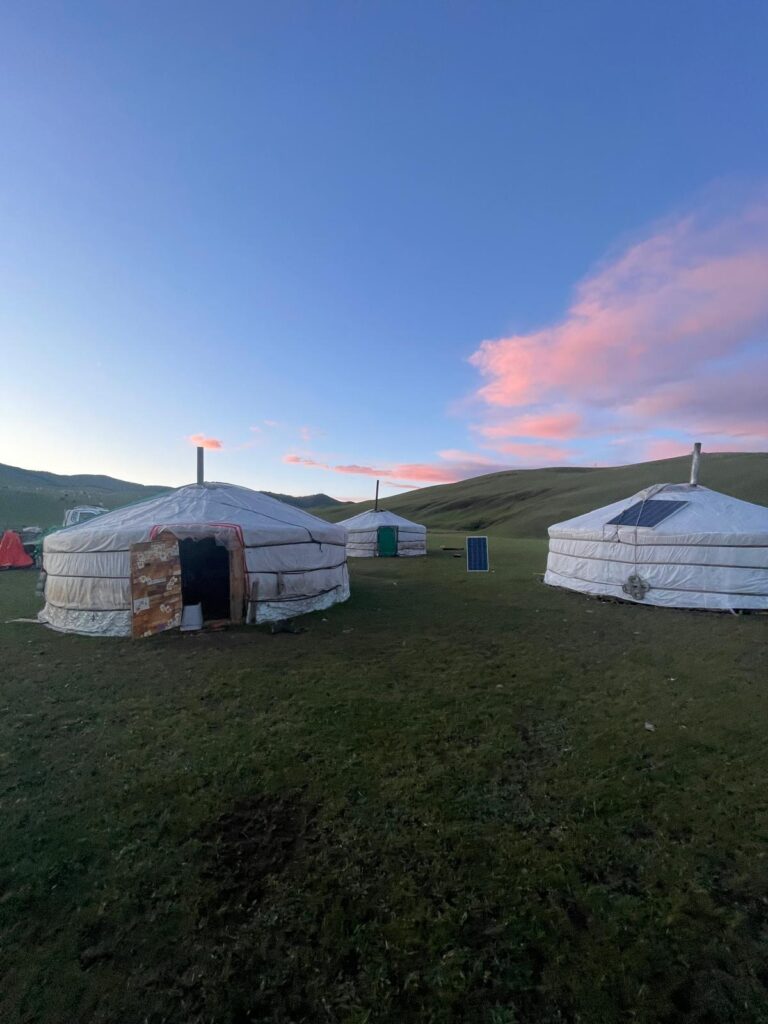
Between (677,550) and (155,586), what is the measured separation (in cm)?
917

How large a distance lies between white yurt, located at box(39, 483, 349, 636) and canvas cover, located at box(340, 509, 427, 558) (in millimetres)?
10983

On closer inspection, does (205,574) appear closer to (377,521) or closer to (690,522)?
(690,522)

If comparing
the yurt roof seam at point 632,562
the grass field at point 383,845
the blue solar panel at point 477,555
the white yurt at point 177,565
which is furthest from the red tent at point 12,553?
the yurt roof seam at point 632,562

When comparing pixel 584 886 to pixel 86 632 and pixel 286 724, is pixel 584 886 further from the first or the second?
pixel 86 632

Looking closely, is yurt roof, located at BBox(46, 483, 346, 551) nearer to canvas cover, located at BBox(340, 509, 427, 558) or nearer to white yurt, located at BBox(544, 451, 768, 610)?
white yurt, located at BBox(544, 451, 768, 610)

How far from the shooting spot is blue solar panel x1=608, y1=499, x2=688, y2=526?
949 centimetres

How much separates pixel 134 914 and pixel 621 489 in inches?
2035

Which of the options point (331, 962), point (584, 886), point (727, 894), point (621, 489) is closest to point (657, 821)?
point (727, 894)

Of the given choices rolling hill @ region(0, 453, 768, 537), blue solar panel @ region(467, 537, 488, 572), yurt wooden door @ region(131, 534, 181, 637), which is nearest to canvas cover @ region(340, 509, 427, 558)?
blue solar panel @ region(467, 537, 488, 572)

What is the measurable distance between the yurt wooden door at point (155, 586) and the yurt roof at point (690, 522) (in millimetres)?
8201

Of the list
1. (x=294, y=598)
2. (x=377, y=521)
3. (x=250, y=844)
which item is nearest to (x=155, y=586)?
(x=294, y=598)

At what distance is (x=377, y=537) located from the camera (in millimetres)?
20219

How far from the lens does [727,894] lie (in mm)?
2350

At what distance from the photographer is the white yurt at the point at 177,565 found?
718 centimetres
